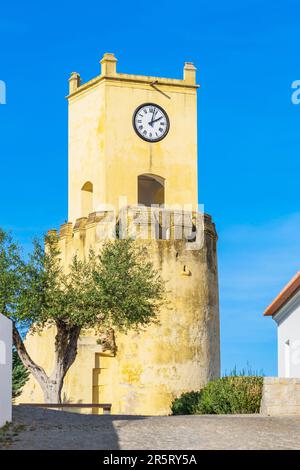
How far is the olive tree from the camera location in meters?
36.0

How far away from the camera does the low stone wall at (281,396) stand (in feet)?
93.7

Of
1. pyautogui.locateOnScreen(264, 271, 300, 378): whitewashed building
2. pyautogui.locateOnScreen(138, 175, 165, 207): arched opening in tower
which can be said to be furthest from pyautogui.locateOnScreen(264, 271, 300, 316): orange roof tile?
pyautogui.locateOnScreen(138, 175, 165, 207): arched opening in tower

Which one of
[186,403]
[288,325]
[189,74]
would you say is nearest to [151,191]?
[189,74]

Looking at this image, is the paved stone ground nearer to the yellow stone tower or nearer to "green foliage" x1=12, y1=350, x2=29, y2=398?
the yellow stone tower

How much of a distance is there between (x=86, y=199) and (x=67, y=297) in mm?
12430

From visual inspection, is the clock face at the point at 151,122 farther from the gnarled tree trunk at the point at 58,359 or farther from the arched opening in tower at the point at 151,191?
the gnarled tree trunk at the point at 58,359

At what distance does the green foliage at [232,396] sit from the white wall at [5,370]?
32.8 ft

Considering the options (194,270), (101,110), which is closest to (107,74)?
(101,110)

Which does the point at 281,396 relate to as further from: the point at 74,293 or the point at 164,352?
the point at 164,352

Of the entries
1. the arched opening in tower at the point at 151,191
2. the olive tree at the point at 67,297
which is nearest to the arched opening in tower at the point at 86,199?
the arched opening in tower at the point at 151,191

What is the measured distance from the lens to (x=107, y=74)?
150ft

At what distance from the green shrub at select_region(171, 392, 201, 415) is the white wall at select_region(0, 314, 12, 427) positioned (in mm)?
12771

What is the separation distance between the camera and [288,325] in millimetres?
34375
